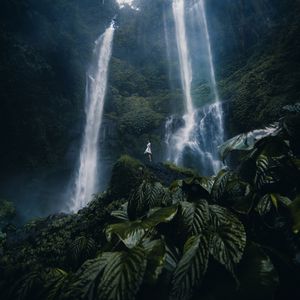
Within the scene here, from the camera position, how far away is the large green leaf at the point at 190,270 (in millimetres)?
987

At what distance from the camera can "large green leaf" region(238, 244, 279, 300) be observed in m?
1.00

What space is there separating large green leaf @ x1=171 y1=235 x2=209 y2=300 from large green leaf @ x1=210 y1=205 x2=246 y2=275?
0.04m

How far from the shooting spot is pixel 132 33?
27703mm

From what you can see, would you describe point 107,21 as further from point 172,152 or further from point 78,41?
point 172,152

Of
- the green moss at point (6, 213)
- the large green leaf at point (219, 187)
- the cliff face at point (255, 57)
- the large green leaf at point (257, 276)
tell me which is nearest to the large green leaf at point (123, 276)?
the large green leaf at point (257, 276)

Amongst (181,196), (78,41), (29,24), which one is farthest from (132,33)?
(181,196)

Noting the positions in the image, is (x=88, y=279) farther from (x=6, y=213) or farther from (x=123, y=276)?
(x=6, y=213)

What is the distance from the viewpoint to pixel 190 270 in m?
1.02

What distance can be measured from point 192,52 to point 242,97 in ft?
33.3

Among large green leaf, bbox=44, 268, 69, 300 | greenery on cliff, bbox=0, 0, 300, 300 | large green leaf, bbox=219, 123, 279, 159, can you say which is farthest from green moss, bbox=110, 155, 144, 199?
large green leaf, bbox=44, 268, 69, 300

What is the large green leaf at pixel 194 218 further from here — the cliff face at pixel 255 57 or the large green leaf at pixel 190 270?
the cliff face at pixel 255 57

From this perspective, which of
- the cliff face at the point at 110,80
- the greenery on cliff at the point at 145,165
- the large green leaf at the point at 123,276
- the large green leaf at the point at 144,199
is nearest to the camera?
the large green leaf at the point at 123,276

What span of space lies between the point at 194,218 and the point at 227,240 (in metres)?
0.20

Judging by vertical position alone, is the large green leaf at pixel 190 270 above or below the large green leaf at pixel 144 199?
below
